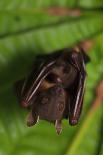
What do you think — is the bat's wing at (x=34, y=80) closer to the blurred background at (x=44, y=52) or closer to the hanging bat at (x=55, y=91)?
the hanging bat at (x=55, y=91)

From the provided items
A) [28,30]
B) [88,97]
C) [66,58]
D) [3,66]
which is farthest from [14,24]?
[66,58]

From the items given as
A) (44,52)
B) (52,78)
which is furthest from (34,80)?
(44,52)

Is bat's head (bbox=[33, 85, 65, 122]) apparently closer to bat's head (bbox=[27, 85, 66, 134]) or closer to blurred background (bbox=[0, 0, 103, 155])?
bat's head (bbox=[27, 85, 66, 134])

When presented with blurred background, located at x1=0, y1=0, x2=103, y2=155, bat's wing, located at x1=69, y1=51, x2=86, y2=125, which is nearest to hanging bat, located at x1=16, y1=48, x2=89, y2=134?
bat's wing, located at x1=69, y1=51, x2=86, y2=125

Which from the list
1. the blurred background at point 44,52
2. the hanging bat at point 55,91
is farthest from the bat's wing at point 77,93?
the blurred background at point 44,52

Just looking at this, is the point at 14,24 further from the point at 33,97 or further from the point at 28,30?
the point at 33,97

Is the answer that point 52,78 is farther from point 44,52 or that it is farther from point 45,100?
point 44,52

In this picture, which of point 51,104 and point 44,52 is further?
point 44,52
